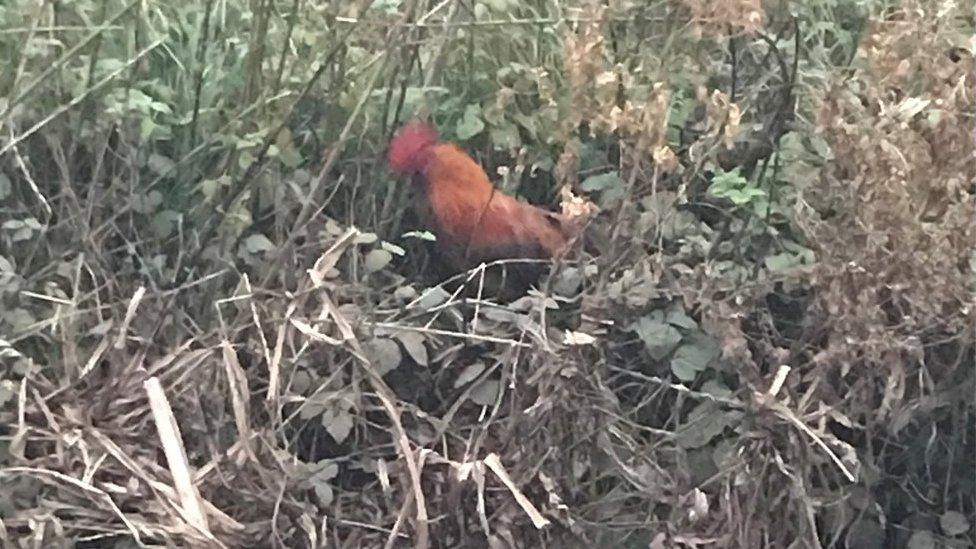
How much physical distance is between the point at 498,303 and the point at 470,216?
0.12m

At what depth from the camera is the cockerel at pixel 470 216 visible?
5.26 ft

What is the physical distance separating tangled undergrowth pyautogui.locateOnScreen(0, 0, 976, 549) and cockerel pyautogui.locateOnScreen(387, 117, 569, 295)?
42mm

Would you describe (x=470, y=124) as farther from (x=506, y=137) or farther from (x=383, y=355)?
(x=383, y=355)

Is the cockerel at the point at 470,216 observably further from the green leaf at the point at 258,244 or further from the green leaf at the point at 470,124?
the green leaf at the point at 258,244

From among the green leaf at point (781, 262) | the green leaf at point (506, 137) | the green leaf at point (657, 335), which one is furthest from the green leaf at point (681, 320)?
the green leaf at point (506, 137)

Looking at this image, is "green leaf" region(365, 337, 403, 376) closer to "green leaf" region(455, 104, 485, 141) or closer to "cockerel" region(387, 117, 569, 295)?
"cockerel" region(387, 117, 569, 295)

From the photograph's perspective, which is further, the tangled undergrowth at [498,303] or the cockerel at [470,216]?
the cockerel at [470,216]

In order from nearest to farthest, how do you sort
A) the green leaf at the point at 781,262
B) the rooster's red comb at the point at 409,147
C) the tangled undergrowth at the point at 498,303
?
the tangled undergrowth at the point at 498,303
the green leaf at the point at 781,262
the rooster's red comb at the point at 409,147

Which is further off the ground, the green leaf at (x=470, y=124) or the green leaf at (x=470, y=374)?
the green leaf at (x=470, y=124)

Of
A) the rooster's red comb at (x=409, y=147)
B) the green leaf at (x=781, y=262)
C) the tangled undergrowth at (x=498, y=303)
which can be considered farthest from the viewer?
the rooster's red comb at (x=409, y=147)

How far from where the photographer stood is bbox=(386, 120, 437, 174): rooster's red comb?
1628 millimetres

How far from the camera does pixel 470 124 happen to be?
1705 mm

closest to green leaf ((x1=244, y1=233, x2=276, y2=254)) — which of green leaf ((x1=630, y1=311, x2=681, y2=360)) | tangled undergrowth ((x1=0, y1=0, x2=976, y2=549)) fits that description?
tangled undergrowth ((x1=0, y1=0, x2=976, y2=549))

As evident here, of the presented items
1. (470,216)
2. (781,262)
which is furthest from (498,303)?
(781,262)
